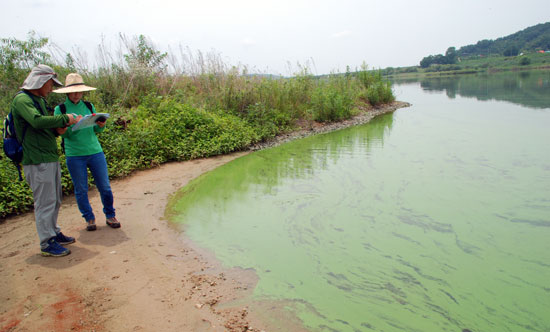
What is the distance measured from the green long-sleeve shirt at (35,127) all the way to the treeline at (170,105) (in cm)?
190

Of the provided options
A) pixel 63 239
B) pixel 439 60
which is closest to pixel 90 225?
pixel 63 239

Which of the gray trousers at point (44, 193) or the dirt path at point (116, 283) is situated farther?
the gray trousers at point (44, 193)

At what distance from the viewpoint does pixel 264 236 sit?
4141 mm

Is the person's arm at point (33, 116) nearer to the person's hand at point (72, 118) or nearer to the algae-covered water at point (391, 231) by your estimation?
the person's hand at point (72, 118)

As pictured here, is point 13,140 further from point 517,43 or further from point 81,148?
point 517,43

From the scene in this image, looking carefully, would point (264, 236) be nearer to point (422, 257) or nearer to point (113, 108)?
point (422, 257)

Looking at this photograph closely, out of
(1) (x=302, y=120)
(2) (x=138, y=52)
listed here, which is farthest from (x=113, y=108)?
(1) (x=302, y=120)

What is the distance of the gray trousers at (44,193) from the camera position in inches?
128

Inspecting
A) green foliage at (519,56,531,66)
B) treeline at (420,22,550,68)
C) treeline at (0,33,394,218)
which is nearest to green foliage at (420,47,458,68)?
Answer: treeline at (420,22,550,68)

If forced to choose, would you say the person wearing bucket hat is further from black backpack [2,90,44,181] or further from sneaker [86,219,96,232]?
sneaker [86,219,96,232]

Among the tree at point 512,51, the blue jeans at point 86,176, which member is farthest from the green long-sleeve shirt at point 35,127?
the tree at point 512,51

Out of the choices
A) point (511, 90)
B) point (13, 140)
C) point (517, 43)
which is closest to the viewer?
point (13, 140)

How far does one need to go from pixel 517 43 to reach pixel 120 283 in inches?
3895

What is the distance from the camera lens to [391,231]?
4074 millimetres
